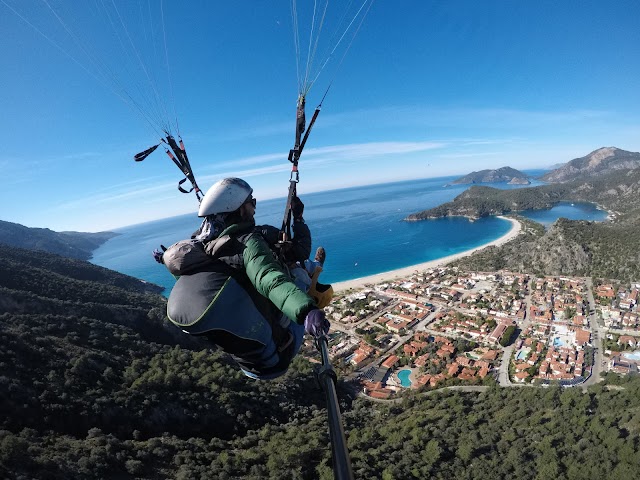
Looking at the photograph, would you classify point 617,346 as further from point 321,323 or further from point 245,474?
point 321,323

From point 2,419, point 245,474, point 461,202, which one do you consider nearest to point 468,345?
point 245,474

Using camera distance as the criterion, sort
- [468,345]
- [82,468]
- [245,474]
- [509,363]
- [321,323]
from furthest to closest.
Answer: [468,345]
[509,363]
[245,474]
[82,468]
[321,323]

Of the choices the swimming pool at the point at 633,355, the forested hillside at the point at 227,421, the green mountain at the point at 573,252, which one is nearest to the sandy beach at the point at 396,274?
the green mountain at the point at 573,252

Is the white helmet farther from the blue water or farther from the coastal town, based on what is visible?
the blue water

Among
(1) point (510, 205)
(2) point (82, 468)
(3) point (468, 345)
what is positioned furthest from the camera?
(1) point (510, 205)

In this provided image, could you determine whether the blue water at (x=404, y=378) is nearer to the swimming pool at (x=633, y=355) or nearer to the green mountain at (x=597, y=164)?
the swimming pool at (x=633, y=355)

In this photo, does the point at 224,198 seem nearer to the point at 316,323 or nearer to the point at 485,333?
the point at 316,323
